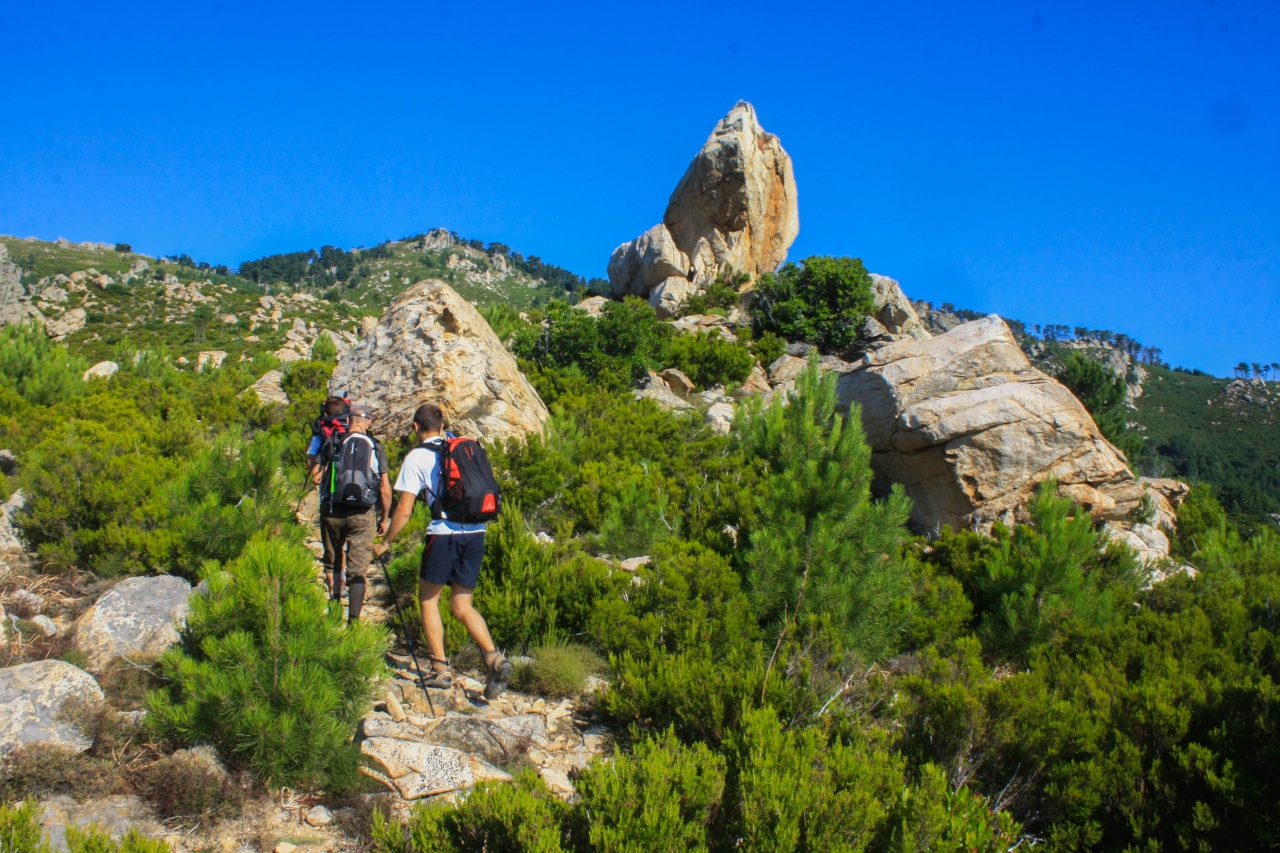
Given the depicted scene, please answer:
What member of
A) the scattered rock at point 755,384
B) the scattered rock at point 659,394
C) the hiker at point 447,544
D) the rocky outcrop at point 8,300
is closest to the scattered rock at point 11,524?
the hiker at point 447,544

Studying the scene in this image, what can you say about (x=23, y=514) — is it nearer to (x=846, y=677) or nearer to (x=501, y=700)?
(x=501, y=700)

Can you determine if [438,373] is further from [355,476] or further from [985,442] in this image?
[985,442]

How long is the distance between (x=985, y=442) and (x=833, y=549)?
155 inches

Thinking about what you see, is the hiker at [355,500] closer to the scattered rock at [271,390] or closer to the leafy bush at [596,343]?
the scattered rock at [271,390]

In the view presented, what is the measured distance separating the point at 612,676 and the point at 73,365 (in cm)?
1089

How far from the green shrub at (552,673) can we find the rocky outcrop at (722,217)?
68.4ft

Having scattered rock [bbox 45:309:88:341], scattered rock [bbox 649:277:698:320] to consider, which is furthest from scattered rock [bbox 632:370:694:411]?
scattered rock [bbox 45:309:88:341]

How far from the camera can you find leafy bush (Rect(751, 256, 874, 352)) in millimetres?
19531

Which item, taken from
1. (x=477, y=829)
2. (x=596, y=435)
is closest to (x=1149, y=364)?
(x=596, y=435)

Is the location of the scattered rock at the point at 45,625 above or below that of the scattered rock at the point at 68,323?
below

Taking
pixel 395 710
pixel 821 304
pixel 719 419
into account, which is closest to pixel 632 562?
pixel 395 710

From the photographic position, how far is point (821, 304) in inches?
782

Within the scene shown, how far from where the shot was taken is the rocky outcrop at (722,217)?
26141 mm

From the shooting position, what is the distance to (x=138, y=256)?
63.6 m
